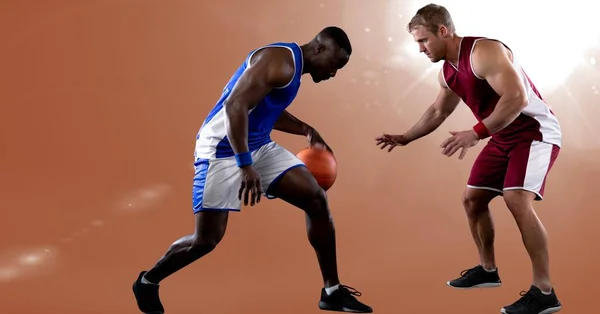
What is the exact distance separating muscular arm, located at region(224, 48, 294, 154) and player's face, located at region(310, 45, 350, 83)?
226mm

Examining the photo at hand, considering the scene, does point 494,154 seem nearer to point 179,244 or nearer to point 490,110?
point 490,110

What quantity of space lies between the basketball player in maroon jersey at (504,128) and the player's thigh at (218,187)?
1.42 metres

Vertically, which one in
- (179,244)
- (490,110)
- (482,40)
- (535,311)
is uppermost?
(482,40)

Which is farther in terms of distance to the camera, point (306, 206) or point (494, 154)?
point (494, 154)

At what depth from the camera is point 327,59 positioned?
5824mm

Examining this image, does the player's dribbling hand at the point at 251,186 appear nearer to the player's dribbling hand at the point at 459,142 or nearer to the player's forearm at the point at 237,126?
the player's forearm at the point at 237,126

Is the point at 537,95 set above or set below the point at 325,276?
above

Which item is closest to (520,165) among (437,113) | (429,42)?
(437,113)

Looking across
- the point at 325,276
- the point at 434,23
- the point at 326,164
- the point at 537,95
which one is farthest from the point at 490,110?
the point at 325,276

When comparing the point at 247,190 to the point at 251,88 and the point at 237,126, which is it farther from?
the point at 251,88

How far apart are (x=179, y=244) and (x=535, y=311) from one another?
8.12 ft

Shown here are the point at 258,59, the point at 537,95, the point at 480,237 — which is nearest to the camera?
the point at 258,59

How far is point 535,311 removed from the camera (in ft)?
19.3

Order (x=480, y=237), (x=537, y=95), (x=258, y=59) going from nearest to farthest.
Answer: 1. (x=258, y=59)
2. (x=537, y=95)
3. (x=480, y=237)
